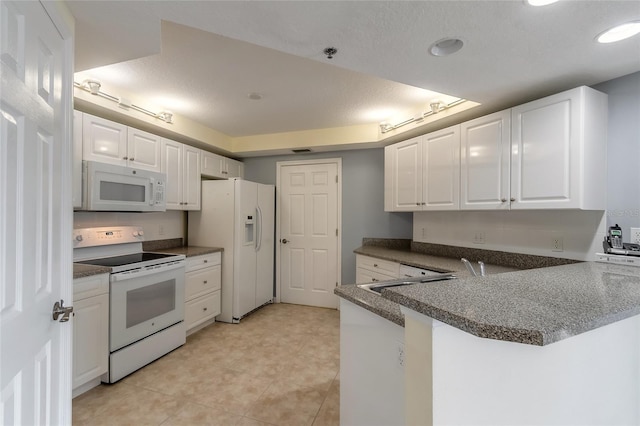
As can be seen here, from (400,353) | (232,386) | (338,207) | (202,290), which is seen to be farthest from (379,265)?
(202,290)

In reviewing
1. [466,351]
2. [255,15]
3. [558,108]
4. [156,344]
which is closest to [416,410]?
[466,351]

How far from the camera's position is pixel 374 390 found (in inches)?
51.0

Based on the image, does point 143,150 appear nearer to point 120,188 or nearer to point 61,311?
Result: point 120,188

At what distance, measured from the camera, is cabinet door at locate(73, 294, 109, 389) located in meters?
1.93

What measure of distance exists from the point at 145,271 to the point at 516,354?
2589mm

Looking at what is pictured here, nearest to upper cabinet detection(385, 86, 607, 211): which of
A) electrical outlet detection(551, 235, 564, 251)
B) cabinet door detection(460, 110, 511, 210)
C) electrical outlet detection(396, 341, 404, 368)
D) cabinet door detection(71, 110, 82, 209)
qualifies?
cabinet door detection(460, 110, 511, 210)

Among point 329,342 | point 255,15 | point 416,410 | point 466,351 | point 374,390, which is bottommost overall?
point 329,342

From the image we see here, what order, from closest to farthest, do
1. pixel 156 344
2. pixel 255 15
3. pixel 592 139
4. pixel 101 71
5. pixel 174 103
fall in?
1. pixel 255 15
2. pixel 592 139
3. pixel 101 71
4. pixel 156 344
5. pixel 174 103

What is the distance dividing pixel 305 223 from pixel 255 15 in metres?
3.08

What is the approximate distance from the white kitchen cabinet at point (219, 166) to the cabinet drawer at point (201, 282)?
1243mm

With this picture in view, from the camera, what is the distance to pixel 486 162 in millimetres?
2295

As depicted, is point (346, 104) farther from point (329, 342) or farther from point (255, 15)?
point (329, 342)

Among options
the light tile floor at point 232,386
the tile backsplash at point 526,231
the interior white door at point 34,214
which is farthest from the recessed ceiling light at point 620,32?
the light tile floor at point 232,386

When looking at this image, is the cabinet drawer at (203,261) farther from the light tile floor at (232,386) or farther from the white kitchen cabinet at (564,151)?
the white kitchen cabinet at (564,151)
